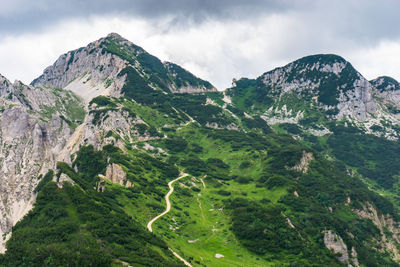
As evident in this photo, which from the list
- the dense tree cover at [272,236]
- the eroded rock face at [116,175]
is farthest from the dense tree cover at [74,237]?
the eroded rock face at [116,175]

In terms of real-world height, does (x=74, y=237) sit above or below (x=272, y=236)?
below

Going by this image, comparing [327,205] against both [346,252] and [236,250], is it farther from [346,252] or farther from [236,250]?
[236,250]

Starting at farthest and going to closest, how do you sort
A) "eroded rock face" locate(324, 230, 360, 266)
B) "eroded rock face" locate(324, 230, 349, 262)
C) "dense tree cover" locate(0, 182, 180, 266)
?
"eroded rock face" locate(324, 230, 349, 262) < "eroded rock face" locate(324, 230, 360, 266) < "dense tree cover" locate(0, 182, 180, 266)

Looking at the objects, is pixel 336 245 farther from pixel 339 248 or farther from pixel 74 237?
pixel 74 237

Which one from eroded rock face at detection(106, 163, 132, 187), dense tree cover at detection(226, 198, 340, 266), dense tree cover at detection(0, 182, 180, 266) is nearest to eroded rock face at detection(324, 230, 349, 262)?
dense tree cover at detection(226, 198, 340, 266)

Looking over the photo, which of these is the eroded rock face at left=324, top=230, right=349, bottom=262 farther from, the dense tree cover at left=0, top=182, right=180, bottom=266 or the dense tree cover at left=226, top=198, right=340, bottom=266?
the dense tree cover at left=0, top=182, right=180, bottom=266

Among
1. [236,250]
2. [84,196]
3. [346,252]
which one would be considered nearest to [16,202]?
[84,196]

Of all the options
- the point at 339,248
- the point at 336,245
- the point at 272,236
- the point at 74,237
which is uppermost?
the point at 272,236

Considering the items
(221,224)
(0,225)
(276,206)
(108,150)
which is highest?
(108,150)

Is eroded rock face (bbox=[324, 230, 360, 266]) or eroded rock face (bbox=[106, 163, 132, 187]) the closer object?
eroded rock face (bbox=[324, 230, 360, 266])

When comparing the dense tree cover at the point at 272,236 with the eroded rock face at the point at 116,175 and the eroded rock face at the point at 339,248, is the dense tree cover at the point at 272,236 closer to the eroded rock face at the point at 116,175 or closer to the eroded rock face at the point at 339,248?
the eroded rock face at the point at 339,248

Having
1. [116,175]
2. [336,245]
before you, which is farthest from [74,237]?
[336,245]
